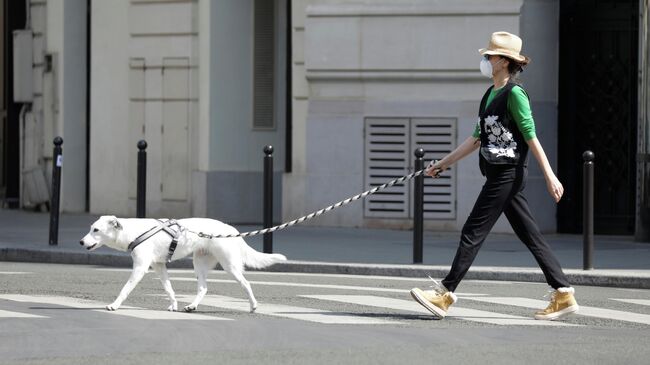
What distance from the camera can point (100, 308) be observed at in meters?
11.9

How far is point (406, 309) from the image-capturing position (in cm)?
1223

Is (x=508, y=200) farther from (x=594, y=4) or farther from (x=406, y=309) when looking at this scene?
(x=594, y=4)

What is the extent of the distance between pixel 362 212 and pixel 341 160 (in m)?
0.74

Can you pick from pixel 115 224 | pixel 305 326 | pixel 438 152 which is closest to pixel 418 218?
pixel 438 152

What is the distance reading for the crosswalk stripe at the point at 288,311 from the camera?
11.2 m

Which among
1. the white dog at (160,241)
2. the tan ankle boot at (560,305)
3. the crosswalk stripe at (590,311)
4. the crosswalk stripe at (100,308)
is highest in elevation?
the white dog at (160,241)

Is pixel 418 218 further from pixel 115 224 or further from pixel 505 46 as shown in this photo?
pixel 115 224

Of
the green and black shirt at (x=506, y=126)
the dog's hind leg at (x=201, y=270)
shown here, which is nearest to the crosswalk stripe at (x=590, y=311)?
the green and black shirt at (x=506, y=126)

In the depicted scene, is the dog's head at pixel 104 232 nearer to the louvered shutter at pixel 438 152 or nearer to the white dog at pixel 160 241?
the white dog at pixel 160 241

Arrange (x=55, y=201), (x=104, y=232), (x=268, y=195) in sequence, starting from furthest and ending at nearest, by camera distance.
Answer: (x=55, y=201), (x=268, y=195), (x=104, y=232)

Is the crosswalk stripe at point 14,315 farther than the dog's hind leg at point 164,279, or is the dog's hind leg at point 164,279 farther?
the dog's hind leg at point 164,279

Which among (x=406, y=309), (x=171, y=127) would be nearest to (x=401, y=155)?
(x=171, y=127)

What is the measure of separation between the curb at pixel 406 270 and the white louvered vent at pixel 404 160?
523 centimetres

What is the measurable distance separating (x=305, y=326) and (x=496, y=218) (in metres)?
1.58
